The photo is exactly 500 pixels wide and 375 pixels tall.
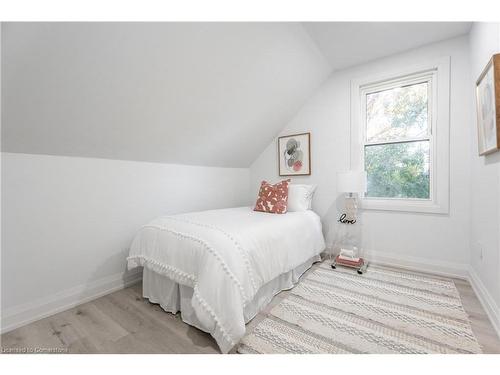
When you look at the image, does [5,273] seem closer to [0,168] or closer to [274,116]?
[0,168]

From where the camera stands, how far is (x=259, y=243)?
67.2 inches

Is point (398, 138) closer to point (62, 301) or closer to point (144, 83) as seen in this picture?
point (144, 83)

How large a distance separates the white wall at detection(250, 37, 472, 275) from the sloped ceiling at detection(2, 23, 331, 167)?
0.51 metres

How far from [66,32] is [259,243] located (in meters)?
1.78

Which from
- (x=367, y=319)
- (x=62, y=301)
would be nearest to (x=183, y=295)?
(x=62, y=301)

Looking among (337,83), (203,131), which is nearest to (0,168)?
(203,131)

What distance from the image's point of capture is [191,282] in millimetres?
1515

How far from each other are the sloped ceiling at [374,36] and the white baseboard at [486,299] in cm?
237

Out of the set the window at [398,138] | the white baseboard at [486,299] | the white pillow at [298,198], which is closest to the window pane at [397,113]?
the window at [398,138]

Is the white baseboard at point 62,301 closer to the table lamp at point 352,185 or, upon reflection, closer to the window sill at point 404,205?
the table lamp at point 352,185

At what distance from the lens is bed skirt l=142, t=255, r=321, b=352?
5.38ft

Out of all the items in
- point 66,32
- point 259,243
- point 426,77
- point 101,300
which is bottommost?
point 101,300

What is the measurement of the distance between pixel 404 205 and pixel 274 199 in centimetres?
148
